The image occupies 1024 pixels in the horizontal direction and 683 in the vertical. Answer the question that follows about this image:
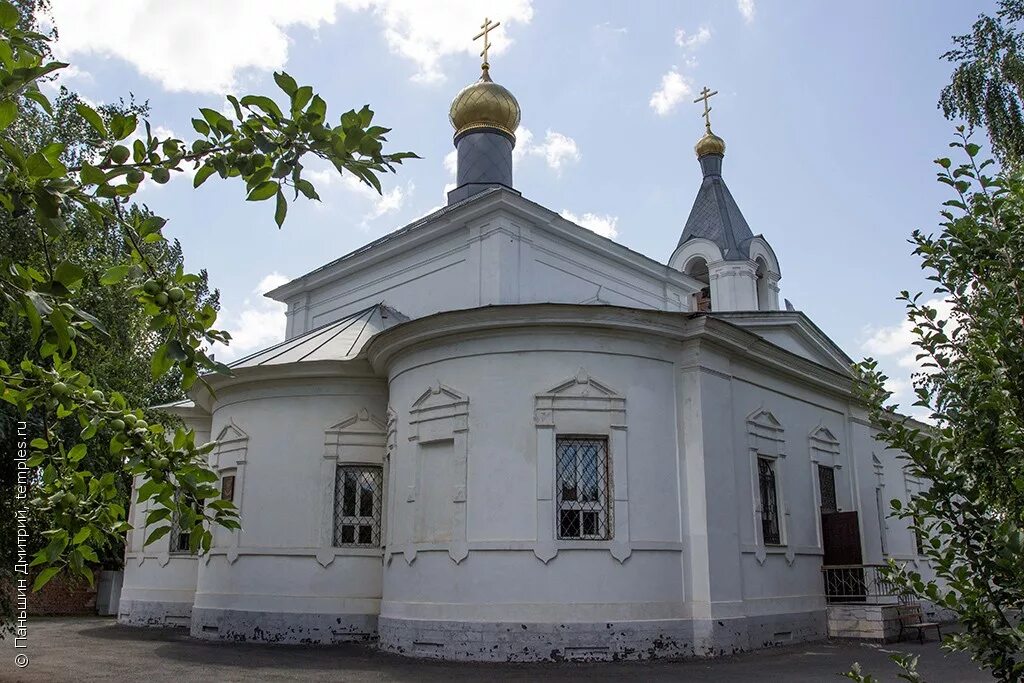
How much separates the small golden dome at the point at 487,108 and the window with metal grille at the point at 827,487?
9.87 metres

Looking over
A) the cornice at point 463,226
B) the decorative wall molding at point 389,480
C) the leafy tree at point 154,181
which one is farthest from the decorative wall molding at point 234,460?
the leafy tree at point 154,181

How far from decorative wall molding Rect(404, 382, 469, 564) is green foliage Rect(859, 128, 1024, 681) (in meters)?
8.36

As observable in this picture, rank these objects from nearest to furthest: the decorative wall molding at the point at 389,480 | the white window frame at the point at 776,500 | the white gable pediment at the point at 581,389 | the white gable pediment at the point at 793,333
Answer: the white gable pediment at the point at 581,389, the decorative wall molding at the point at 389,480, the white window frame at the point at 776,500, the white gable pediment at the point at 793,333

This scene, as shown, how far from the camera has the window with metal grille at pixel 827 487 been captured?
1516 centimetres

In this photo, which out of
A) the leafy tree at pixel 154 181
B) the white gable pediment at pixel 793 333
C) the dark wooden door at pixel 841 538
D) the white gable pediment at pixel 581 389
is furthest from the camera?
the white gable pediment at pixel 793 333

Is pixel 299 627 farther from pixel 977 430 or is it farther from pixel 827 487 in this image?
pixel 977 430

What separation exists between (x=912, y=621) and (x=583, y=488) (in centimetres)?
661

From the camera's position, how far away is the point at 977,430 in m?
2.99

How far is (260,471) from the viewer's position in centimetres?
1394

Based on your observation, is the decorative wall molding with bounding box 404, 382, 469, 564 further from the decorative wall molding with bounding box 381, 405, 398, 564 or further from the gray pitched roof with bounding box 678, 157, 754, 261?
the gray pitched roof with bounding box 678, 157, 754, 261

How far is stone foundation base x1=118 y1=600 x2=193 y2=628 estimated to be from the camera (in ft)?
52.5

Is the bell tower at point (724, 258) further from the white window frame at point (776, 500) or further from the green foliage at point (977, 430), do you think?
the green foliage at point (977, 430)

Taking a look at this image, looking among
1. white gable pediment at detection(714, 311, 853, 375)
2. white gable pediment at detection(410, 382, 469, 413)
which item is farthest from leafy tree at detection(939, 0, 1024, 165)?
white gable pediment at detection(410, 382, 469, 413)

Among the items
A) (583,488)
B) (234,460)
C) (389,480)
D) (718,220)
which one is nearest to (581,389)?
(583,488)
